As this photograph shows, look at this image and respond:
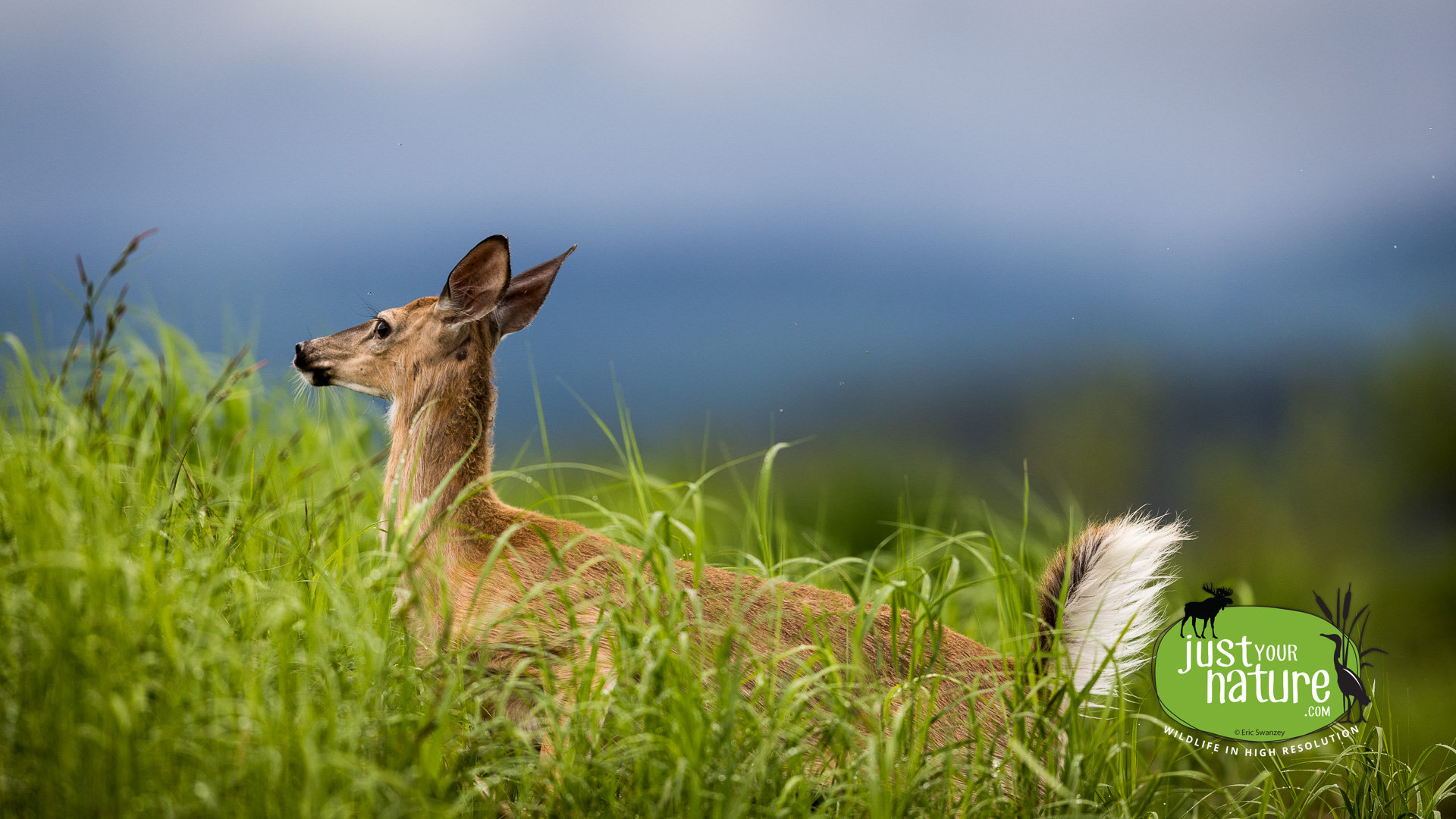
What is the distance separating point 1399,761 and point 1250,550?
12.7 ft

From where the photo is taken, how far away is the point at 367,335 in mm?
3676

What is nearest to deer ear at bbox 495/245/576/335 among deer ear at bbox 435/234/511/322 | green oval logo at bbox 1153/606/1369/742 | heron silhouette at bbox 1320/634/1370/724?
deer ear at bbox 435/234/511/322

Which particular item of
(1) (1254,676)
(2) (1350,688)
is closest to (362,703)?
(1) (1254,676)

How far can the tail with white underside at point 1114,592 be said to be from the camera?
3.27 meters

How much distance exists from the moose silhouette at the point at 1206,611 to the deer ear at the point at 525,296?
8.56 feet

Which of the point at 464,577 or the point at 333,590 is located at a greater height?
the point at 333,590

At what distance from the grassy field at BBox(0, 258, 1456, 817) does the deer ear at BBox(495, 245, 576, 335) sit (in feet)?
1.90

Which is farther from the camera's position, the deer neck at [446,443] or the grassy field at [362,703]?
the deer neck at [446,443]

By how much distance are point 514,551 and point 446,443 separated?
0.64 metres

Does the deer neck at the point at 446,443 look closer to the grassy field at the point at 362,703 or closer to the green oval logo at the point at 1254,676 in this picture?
the grassy field at the point at 362,703

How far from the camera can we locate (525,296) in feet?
11.8

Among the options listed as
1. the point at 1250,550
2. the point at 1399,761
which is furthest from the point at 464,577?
the point at 1250,550

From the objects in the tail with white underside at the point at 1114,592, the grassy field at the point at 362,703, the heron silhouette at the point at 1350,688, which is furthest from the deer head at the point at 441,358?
the heron silhouette at the point at 1350,688

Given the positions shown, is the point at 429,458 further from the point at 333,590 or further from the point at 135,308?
the point at 135,308
